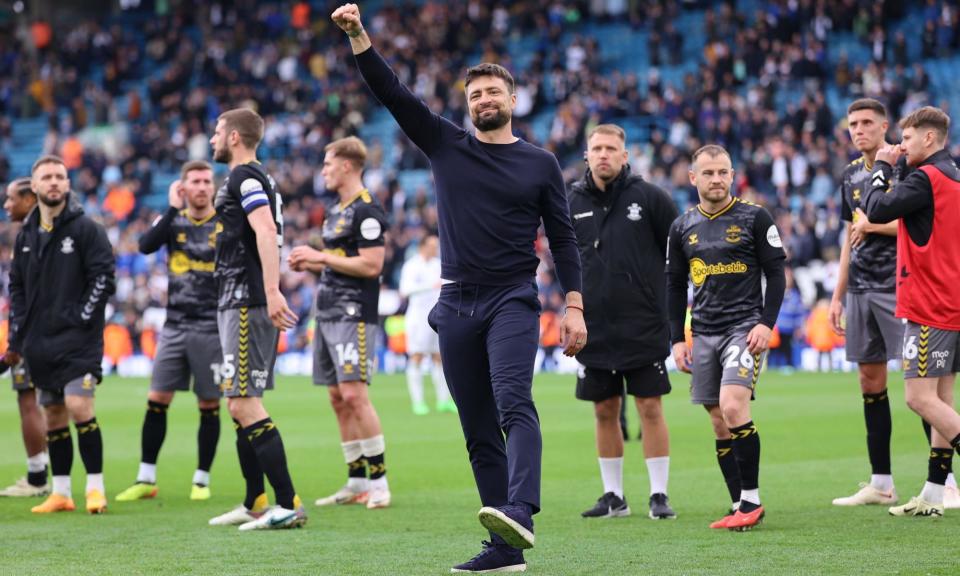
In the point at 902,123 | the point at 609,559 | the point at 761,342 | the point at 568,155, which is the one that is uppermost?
the point at 568,155

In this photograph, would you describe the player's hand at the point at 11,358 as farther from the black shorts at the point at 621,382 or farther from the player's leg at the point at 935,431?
the player's leg at the point at 935,431

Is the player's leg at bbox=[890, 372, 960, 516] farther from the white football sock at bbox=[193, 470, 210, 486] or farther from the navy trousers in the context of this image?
the white football sock at bbox=[193, 470, 210, 486]

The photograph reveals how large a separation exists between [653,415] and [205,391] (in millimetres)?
3510

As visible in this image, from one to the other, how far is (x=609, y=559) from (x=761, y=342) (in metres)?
1.89

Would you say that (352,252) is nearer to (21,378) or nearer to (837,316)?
(21,378)

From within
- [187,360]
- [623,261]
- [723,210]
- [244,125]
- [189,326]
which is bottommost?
[187,360]

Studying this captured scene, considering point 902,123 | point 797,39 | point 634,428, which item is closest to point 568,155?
point 797,39

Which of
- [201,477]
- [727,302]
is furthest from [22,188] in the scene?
[727,302]

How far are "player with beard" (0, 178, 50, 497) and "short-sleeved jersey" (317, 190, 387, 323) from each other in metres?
2.36

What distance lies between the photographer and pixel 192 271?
417 inches

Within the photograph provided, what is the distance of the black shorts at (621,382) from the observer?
29.8 ft

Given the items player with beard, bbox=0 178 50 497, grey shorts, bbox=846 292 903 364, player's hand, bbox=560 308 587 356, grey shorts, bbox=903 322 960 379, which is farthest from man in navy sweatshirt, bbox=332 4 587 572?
player with beard, bbox=0 178 50 497

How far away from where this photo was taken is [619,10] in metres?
38.8

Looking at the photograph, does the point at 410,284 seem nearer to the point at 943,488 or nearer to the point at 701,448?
the point at 701,448
